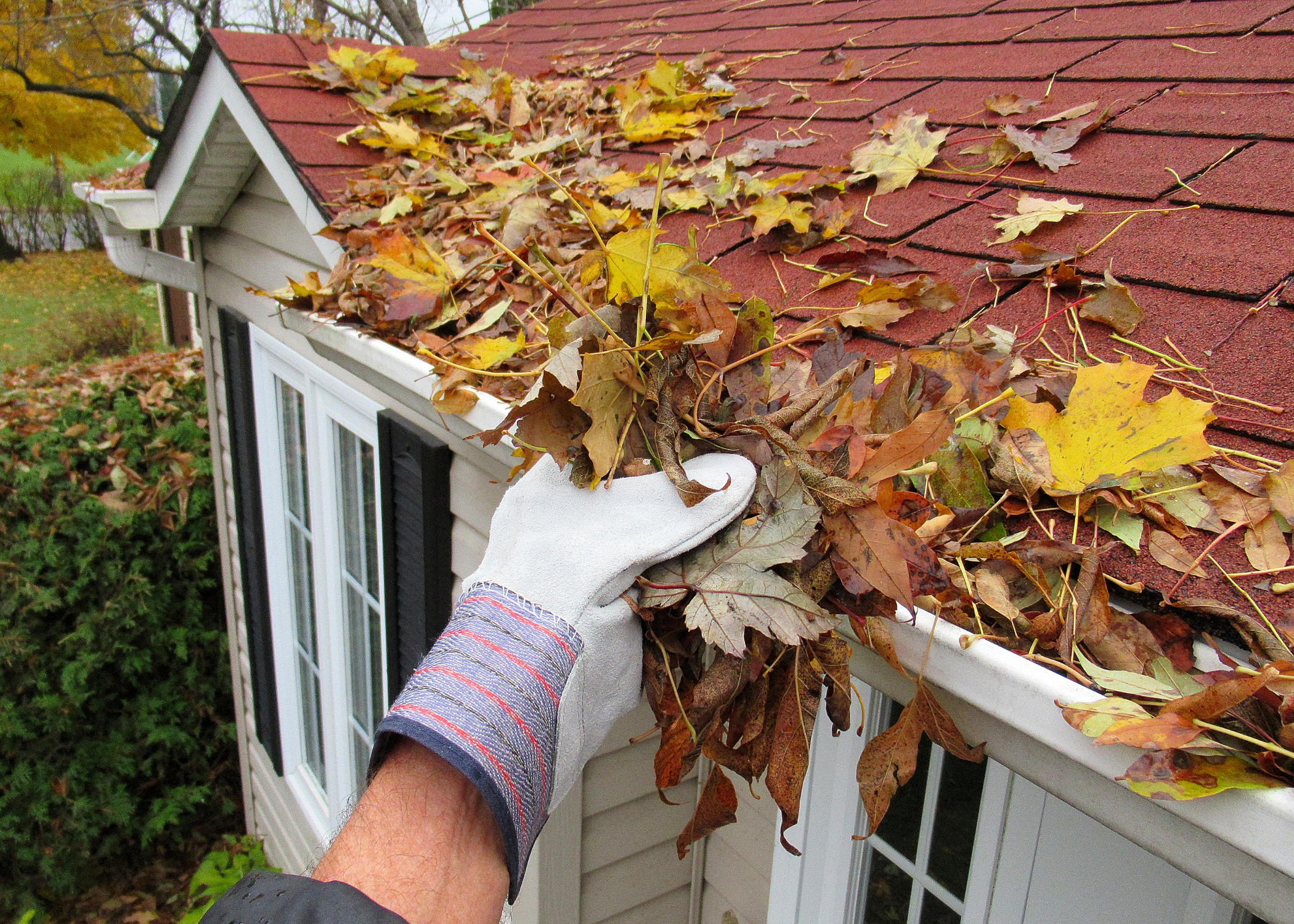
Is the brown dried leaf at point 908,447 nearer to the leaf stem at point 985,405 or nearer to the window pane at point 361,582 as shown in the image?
the leaf stem at point 985,405

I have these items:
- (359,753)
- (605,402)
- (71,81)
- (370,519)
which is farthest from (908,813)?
(71,81)

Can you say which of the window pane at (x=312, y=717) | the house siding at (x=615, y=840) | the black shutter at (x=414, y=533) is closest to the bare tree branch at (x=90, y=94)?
the window pane at (x=312, y=717)

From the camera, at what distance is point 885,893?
6.16 feet

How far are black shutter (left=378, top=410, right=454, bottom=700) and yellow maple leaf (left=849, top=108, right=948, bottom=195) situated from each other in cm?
134

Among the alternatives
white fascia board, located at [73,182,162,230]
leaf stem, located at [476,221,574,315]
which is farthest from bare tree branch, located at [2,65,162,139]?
leaf stem, located at [476,221,574,315]

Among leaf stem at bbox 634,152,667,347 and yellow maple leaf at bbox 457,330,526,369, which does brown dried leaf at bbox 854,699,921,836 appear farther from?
yellow maple leaf at bbox 457,330,526,369

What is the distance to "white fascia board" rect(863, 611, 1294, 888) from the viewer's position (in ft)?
2.26

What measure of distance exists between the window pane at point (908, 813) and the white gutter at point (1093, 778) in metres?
0.86

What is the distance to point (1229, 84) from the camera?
5.98 ft

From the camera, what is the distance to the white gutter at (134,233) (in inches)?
Answer: 162

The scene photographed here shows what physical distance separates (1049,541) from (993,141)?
1.27 meters

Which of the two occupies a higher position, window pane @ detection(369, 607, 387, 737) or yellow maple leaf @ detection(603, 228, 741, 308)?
yellow maple leaf @ detection(603, 228, 741, 308)

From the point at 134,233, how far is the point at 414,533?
11.0 feet

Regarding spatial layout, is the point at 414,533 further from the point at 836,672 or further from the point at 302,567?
the point at 836,672
